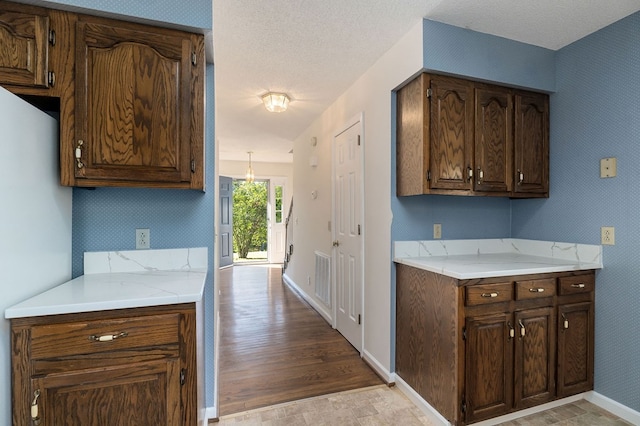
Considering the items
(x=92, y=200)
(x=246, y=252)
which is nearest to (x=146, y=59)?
(x=92, y=200)

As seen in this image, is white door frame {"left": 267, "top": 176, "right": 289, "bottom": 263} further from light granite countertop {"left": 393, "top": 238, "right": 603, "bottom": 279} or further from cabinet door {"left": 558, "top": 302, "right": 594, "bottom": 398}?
Answer: cabinet door {"left": 558, "top": 302, "right": 594, "bottom": 398}

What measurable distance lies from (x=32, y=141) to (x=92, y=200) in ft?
1.59

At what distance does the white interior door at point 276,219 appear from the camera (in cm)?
736

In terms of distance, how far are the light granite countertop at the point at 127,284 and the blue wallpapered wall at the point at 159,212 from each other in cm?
6

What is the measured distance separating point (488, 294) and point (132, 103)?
220 centimetres

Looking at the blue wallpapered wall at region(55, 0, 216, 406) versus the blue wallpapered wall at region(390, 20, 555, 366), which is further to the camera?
the blue wallpapered wall at region(390, 20, 555, 366)

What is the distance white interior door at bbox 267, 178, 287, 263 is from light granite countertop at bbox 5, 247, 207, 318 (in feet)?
18.1

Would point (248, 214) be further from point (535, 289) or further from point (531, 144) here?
point (535, 289)

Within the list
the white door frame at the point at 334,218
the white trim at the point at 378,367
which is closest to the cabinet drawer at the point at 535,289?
the white trim at the point at 378,367

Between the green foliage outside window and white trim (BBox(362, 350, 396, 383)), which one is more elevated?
the green foliage outside window

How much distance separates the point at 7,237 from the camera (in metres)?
1.12

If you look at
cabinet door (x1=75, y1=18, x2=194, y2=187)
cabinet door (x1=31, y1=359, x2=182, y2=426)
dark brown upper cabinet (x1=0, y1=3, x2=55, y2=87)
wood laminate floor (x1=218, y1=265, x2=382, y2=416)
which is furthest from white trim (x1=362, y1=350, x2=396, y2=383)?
dark brown upper cabinet (x1=0, y1=3, x2=55, y2=87)

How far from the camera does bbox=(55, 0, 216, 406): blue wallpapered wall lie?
1519mm

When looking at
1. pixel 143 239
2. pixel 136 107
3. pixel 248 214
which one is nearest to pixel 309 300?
pixel 143 239
